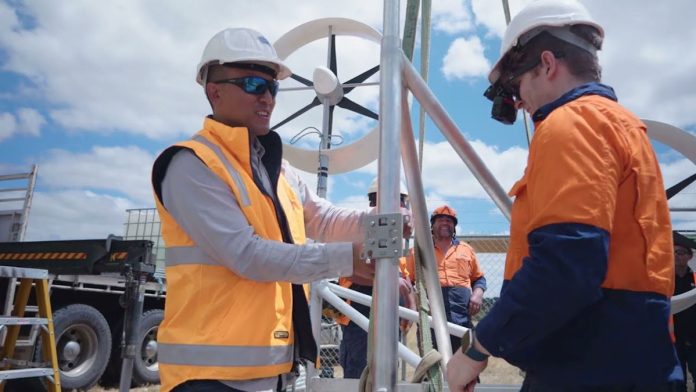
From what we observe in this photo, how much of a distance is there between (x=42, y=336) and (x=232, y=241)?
4.37 metres

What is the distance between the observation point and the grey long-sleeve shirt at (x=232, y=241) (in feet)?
5.88

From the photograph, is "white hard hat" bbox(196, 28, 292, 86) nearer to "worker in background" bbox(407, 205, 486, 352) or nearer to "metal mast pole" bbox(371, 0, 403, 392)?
"metal mast pole" bbox(371, 0, 403, 392)

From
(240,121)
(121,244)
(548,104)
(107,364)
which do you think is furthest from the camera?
(107,364)

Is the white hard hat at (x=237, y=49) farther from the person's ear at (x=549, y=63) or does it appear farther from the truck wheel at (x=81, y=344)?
the truck wheel at (x=81, y=344)

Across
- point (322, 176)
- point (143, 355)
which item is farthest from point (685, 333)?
point (143, 355)

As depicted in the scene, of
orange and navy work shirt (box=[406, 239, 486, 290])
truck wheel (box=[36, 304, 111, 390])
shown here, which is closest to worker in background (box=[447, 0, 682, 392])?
orange and navy work shirt (box=[406, 239, 486, 290])

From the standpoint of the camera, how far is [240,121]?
223 centimetres

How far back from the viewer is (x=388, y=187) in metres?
1.64

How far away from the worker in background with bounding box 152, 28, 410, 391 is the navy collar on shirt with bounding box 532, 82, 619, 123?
29.3 inches

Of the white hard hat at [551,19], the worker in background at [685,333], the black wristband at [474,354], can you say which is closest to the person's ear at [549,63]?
the white hard hat at [551,19]

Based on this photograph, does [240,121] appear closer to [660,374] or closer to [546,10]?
[546,10]

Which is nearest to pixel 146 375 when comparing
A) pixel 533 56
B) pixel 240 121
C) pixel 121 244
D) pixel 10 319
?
pixel 121 244

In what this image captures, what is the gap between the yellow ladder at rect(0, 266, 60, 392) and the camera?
4.81 metres

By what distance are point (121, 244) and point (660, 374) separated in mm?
6634
